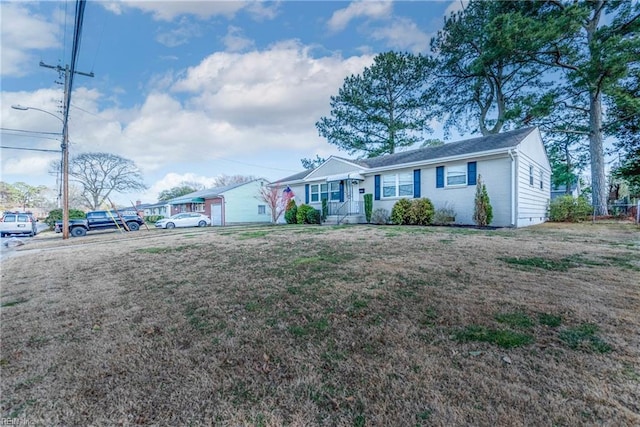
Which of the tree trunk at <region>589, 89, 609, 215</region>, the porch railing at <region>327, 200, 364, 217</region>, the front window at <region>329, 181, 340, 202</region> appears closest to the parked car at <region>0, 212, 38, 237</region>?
the front window at <region>329, 181, 340, 202</region>

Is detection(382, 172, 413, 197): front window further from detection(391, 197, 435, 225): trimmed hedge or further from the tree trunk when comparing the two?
the tree trunk

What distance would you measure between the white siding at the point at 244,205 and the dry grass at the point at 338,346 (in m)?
22.6

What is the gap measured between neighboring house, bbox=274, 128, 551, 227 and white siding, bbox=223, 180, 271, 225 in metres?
12.8

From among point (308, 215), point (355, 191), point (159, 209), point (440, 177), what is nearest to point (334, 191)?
point (355, 191)

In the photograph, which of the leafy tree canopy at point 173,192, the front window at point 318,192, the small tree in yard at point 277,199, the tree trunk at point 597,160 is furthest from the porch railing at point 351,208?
the leafy tree canopy at point 173,192

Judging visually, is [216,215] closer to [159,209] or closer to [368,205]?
[368,205]

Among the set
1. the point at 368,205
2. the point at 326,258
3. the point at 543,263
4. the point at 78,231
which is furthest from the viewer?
the point at 78,231

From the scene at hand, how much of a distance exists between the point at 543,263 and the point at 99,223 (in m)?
23.2

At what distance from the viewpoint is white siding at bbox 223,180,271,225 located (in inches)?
1088

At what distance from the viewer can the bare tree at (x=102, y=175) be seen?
40344 millimetres

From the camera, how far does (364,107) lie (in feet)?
79.0

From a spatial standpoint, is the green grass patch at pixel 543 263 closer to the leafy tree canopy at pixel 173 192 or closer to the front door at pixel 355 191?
the front door at pixel 355 191

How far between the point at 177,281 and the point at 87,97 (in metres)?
Result: 17.9

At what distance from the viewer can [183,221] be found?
78.6ft
